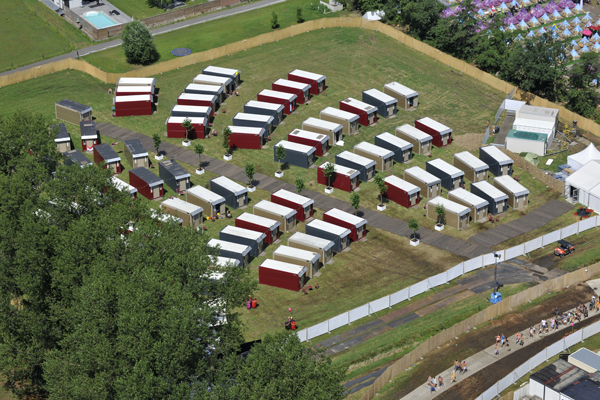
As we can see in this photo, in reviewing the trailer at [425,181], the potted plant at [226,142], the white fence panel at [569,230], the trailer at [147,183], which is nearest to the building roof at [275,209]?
the trailer at [147,183]

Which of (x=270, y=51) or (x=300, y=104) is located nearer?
(x=300, y=104)

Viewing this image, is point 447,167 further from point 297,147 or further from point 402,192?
point 297,147

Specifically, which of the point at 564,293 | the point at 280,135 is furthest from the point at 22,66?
the point at 564,293

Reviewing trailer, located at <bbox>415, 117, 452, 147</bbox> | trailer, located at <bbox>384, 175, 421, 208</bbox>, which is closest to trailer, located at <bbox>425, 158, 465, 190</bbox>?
trailer, located at <bbox>384, 175, 421, 208</bbox>

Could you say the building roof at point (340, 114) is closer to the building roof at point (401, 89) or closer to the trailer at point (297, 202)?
the building roof at point (401, 89)

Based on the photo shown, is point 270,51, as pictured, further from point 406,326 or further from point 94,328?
point 94,328

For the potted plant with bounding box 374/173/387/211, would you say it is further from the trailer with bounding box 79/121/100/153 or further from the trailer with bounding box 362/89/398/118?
the trailer with bounding box 79/121/100/153
